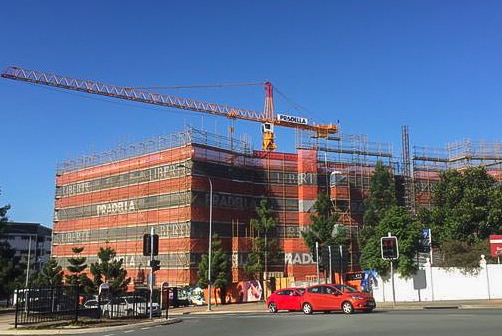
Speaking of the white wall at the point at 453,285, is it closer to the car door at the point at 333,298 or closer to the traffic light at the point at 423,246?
the traffic light at the point at 423,246

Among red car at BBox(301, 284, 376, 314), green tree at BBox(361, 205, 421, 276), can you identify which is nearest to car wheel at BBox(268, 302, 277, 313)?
red car at BBox(301, 284, 376, 314)

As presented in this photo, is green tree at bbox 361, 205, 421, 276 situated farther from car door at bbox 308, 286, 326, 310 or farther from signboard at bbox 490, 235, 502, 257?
car door at bbox 308, 286, 326, 310

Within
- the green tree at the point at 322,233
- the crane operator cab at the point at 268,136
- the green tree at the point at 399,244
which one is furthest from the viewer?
the crane operator cab at the point at 268,136

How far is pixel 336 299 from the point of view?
30.1 metres

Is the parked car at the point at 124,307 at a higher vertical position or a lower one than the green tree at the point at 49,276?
lower

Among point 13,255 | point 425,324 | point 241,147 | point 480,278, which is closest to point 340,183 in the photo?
point 241,147

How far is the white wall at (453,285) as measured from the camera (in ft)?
143

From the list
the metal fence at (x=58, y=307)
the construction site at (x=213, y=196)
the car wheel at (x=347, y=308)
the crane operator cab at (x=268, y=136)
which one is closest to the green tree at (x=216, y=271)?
the construction site at (x=213, y=196)

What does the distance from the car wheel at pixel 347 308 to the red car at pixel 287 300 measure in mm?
4674

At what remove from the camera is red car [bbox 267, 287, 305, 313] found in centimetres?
3475

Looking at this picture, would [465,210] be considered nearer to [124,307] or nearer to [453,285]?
[453,285]

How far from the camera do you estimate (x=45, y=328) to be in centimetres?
2325

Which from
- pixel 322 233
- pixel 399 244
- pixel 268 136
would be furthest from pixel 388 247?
pixel 268 136

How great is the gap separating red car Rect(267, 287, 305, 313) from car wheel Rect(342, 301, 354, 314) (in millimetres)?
4674
